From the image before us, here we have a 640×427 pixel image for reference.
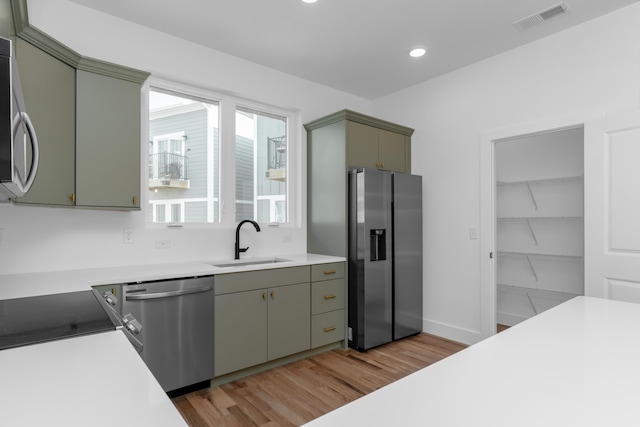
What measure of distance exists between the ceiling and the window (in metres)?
0.53

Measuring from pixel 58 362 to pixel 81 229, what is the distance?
1877mm

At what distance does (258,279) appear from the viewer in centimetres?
269

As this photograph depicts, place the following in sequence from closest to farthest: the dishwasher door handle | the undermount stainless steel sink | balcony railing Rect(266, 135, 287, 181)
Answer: the dishwasher door handle < the undermount stainless steel sink < balcony railing Rect(266, 135, 287, 181)

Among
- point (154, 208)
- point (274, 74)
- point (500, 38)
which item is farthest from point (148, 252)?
point (500, 38)

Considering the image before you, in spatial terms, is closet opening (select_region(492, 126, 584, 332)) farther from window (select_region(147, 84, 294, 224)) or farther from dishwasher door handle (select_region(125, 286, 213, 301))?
dishwasher door handle (select_region(125, 286, 213, 301))

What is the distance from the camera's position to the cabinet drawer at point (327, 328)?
3061 mm

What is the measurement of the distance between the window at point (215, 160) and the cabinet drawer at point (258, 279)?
2.49ft

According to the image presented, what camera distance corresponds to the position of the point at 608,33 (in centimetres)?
258

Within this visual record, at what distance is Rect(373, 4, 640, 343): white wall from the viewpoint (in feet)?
8.44

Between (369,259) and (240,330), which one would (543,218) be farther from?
(240,330)

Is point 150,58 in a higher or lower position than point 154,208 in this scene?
higher

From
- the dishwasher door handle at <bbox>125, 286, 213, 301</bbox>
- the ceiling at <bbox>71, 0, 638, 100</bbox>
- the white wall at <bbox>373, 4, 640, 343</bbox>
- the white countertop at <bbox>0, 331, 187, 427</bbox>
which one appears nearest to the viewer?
the white countertop at <bbox>0, 331, 187, 427</bbox>

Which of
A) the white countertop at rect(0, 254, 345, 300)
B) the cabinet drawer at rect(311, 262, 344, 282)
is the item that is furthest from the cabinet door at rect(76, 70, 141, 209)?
the cabinet drawer at rect(311, 262, 344, 282)

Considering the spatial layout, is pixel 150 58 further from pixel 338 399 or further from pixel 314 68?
pixel 338 399
